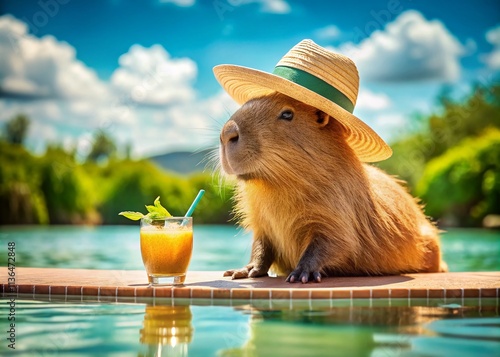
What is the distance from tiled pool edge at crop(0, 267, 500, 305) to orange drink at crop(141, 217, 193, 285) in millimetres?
110

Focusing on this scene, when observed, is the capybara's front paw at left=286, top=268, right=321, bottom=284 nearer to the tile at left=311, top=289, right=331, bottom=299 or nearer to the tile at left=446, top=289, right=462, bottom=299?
the tile at left=311, top=289, right=331, bottom=299

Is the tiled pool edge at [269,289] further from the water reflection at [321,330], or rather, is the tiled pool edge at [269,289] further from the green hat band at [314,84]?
the green hat band at [314,84]

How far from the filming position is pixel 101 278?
4.26 metres

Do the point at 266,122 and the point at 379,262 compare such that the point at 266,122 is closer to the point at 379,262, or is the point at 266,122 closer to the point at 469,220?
the point at 379,262

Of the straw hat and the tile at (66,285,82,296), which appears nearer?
the tile at (66,285,82,296)

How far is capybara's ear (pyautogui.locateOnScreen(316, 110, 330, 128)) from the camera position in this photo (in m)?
4.06

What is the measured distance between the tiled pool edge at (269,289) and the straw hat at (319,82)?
91cm

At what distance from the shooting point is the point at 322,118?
407 cm

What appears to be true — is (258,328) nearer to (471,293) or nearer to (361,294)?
(361,294)

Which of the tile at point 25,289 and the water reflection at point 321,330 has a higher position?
the tile at point 25,289

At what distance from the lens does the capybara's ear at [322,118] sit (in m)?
4.06

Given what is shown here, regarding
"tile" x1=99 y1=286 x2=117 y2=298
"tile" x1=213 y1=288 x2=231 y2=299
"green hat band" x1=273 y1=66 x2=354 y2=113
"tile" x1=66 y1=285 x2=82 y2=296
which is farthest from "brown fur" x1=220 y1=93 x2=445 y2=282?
"tile" x1=66 y1=285 x2=82 y2=296

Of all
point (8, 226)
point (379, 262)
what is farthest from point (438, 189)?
point (379, 262)

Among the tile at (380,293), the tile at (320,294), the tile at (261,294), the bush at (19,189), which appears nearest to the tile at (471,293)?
the tile at (380,293)
